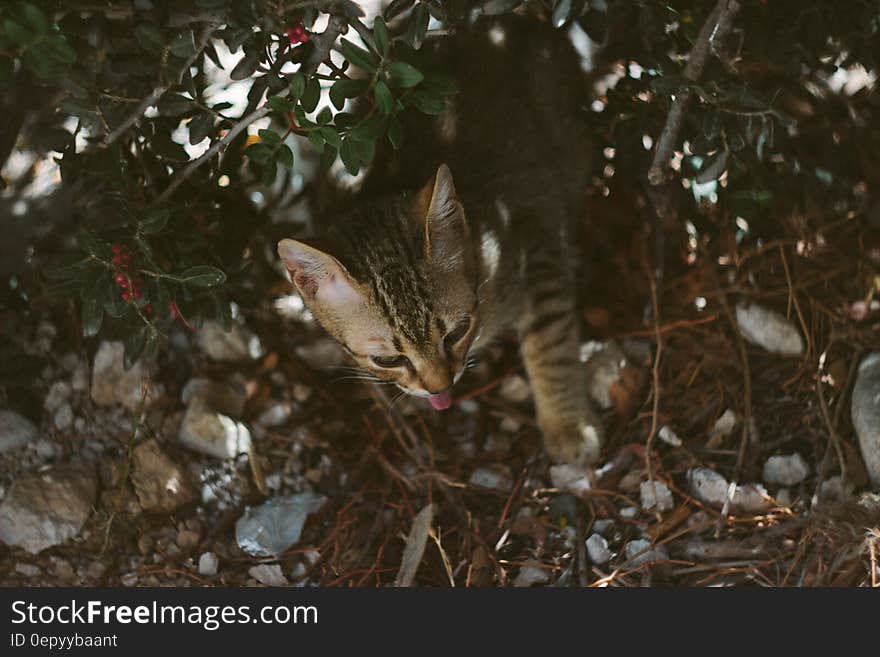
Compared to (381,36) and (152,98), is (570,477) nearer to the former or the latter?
(381,36)

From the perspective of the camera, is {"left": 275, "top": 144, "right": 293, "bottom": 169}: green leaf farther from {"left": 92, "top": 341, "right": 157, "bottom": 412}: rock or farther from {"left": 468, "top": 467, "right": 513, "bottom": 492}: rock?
{"left": 468, "top": 467, "right": 513, "bottom": 492}: rock

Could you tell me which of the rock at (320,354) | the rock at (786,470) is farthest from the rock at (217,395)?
the rock at (786,470)

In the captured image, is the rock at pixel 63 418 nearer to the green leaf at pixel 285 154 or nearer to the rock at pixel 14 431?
the rock at pixel 14 431

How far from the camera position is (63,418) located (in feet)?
8.77

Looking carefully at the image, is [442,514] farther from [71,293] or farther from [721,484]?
[71,293]

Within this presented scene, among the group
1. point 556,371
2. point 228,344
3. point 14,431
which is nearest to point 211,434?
point 228,344

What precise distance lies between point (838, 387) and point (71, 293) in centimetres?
225

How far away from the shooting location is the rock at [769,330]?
2.71 meters

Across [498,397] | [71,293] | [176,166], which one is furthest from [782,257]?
[71,293]

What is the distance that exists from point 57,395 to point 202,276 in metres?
0.99

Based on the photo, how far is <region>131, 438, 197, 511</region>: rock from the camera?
2543mm

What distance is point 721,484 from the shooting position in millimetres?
2477

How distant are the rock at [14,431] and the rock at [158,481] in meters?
0.34

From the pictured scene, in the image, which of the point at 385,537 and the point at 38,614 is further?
the point at 385,537
